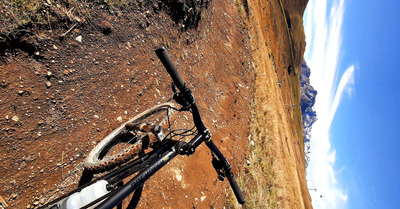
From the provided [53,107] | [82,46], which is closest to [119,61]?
[82,46]

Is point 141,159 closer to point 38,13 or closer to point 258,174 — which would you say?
point 38,13

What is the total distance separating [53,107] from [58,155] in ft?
3.62

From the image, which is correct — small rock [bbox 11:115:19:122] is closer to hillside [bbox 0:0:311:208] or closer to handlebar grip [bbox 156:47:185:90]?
hillside [bbox 0:0:311:208]

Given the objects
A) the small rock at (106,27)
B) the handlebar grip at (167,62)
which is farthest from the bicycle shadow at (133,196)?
the small rock at (106,27)

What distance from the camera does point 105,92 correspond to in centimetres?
556

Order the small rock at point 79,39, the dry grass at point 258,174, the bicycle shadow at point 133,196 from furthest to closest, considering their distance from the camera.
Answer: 1. the dry grass at point 258,174
2. the small rock at point 79,39
3. the bicycle shadow at point 133,196

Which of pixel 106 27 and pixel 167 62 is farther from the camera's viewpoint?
pixel 106 27

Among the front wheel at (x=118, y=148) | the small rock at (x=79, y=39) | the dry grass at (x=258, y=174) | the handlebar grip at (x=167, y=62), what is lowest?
the front wheel at (x=118, y=148)

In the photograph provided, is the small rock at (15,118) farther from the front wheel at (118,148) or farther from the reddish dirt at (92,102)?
the front wheel at (118,148)

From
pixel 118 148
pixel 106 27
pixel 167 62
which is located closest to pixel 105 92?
pixel 118 148

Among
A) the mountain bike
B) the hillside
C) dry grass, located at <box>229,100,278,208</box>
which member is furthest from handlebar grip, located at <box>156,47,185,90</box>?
dry grass, located at <box>229,100,278,208</box>

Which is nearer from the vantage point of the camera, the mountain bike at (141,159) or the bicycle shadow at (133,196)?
the mountain bike at (141,159)

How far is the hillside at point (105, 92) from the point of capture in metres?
3.81

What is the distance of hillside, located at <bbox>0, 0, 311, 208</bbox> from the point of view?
3.81 meters
